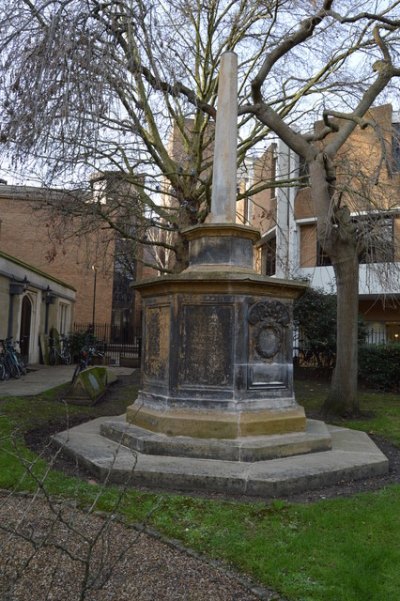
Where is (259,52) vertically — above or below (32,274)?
above

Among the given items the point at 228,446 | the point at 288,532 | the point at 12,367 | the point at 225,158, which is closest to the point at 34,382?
the point at 12,367

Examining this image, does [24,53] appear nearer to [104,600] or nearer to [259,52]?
[104,600]

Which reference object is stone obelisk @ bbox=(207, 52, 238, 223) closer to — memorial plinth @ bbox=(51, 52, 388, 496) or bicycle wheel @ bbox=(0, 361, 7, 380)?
memorial plinth @ bbox=(51, 52, 388, 496)

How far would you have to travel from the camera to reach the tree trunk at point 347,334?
33.1 ft

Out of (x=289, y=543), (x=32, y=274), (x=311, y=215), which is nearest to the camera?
(x=289, y=543)

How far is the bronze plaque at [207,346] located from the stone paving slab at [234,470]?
41.1 inches

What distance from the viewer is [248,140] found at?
14.9m

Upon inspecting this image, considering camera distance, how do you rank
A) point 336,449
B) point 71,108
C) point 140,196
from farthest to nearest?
point 140,196
point 336,449
point 71,108

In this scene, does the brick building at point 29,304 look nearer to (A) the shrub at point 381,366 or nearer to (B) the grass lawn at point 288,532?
(A) the shrub at point 381,366

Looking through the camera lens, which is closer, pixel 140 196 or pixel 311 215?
pixel 140 196

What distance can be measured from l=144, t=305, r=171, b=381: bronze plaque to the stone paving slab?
1092 mm

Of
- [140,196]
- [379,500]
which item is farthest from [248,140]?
[379,500]

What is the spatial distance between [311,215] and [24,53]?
19.4 meters

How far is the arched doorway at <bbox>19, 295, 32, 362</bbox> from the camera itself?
2077 centimetres
